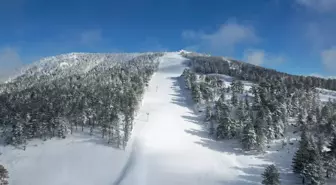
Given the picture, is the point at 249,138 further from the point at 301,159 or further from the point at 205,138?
the point at 301,159

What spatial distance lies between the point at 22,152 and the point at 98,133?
2729 centimetres

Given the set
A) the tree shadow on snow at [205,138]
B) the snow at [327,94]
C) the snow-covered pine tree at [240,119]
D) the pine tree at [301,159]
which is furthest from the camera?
the snow at [327,94]

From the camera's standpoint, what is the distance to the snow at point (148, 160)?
259 ft

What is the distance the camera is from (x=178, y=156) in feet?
307

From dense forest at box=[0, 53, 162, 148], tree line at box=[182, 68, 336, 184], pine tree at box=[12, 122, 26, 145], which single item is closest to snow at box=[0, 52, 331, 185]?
pine tree at box=[12, 122, 26, 145]

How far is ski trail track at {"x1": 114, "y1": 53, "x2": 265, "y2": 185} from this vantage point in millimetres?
77375

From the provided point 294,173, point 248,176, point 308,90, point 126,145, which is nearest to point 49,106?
point 126,145

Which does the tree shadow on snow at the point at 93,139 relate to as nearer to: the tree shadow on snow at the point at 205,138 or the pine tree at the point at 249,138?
the tree shadow on snow at the point at 205,138

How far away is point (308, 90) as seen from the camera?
503 ft

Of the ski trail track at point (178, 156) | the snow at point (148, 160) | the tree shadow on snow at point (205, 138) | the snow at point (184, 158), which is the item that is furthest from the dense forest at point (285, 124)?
the ski trail track at point (178, 156)

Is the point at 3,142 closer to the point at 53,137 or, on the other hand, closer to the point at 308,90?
the point at 53,137

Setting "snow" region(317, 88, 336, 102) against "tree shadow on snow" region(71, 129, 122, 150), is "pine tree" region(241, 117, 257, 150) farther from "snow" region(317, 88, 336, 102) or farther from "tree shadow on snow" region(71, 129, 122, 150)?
"snow" region(317, 88, 336, 102)

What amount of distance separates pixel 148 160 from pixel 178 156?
34.8ft

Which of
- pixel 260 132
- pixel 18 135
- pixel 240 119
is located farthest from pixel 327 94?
pixel 18 135
